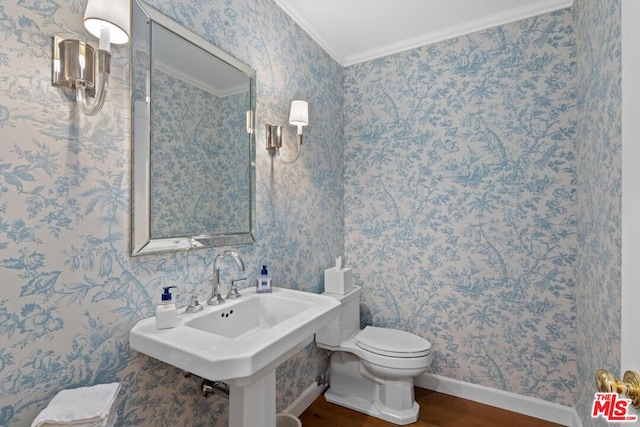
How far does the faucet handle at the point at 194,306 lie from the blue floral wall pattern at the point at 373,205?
57mm

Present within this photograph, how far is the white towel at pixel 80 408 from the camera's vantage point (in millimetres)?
720

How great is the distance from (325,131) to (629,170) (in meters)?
1.91

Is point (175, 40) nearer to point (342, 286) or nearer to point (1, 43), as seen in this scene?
point (1, 43)

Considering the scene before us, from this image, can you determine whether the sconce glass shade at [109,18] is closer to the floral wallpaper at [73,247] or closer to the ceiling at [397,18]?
the floral wallpaper at [73,247]

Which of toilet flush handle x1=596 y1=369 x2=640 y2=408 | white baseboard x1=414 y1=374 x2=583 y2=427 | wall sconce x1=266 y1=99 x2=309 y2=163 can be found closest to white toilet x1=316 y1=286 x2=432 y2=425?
white baseboard x1=414 y1=374 x2=583 y2=427

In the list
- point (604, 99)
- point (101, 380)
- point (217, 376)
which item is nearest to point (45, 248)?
point (101, 380)

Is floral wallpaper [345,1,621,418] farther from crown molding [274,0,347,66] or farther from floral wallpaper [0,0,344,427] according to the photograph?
floral wallpaper [0,0,344,427]

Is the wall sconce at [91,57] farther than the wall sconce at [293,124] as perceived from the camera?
No

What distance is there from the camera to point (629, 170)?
0.55 metres

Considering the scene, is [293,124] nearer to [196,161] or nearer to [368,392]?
[196,161]

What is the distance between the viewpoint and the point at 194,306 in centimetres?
118

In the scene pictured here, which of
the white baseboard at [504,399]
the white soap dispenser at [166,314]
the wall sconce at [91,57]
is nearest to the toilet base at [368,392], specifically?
the white baseboard at [504,399]

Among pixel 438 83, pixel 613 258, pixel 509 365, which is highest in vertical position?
pixel 438 83

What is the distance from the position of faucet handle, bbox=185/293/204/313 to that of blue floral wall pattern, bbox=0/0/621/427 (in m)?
0.06
